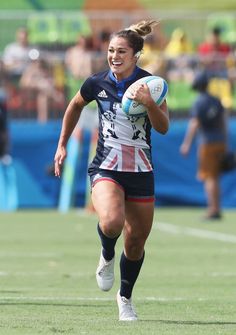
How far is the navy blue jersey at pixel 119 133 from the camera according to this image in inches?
329

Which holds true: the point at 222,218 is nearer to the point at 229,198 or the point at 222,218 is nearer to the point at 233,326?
the point at 229,198

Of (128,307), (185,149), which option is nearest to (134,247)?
(128,307)

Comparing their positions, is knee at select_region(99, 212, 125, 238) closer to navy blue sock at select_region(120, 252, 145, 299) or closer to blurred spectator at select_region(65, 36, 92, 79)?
navy blue sock at select_region(120, 252, 145, 299)

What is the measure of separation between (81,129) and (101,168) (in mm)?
13155

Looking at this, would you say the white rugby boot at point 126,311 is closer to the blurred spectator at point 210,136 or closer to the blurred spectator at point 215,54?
the blurred spectator at point 210,136

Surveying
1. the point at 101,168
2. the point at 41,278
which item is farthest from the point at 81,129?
the point at 101,168

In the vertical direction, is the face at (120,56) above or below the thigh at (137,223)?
above

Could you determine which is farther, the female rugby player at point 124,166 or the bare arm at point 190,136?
the bare arm at point 190,136

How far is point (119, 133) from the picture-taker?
838 centimetres

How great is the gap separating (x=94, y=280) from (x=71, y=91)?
1129cm

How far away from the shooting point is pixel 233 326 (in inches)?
312

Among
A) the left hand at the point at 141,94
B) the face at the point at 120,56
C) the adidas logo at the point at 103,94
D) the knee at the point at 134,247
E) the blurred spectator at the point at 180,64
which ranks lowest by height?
the blurred spectator at the point at 180,64

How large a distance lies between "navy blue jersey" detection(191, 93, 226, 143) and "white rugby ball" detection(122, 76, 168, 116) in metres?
11.6

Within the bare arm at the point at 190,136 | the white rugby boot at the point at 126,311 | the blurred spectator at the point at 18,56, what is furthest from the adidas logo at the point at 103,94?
the blurred spectator at the point at 18,56
